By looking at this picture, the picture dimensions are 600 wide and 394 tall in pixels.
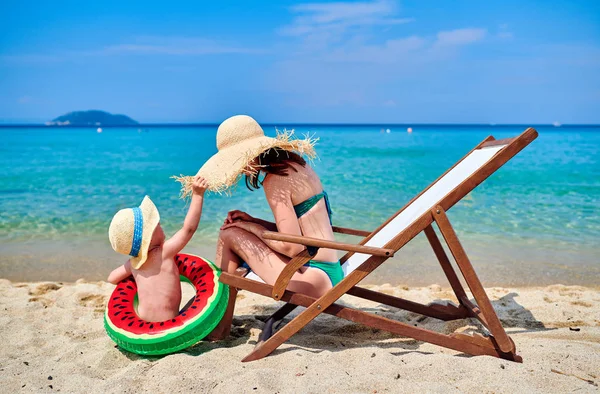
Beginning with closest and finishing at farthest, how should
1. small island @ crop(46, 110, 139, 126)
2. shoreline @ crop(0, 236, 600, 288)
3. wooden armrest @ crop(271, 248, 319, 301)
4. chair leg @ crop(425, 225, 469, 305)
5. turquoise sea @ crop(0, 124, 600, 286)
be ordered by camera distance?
wooden armrest @ crop(271, 248, 319, 301) < chair leg @ crop(425, 225, 469, 305) < shoreline @ crop(0, 236, 600, 288) < turquoise sea @ crop(0, 124, 600, 286) < small island @ crop(46, 110, 139, 126)

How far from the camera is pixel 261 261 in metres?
3.50

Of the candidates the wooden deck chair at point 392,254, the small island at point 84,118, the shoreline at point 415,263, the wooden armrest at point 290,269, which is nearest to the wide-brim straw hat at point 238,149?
the wooden deck chair at point 392,254

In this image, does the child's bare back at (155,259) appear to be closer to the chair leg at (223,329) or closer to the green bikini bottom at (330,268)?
the chair leg at (223,329)

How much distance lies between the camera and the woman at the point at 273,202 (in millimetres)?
3316

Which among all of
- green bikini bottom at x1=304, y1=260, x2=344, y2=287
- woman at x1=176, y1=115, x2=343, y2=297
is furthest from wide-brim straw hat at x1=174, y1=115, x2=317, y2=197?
green bikini bottom at x1=304, y1=260, x2=344, y2=287

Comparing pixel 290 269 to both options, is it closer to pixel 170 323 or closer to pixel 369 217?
pixel 170 323

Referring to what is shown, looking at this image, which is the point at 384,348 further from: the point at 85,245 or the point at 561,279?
the point at 85,245

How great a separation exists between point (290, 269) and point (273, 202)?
16.5 inches

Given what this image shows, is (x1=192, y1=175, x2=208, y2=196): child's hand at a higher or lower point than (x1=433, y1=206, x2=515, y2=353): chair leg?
higher

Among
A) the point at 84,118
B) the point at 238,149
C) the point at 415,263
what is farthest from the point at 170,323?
the point at 84,118

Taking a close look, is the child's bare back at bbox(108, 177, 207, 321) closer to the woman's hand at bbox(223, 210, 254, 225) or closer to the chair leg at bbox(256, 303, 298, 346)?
the woman's hand at bbox(223, 210, 254, 225)

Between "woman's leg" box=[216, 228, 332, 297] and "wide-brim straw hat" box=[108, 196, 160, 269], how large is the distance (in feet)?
1.53

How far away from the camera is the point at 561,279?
5.94 m

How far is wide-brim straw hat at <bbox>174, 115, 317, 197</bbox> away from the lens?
3289mm
